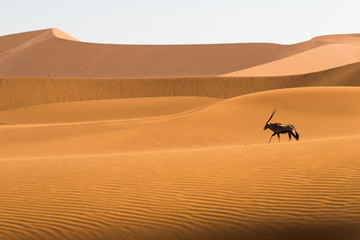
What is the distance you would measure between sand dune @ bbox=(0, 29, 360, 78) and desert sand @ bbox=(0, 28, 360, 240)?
40.5 metres

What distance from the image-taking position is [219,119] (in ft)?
76.8

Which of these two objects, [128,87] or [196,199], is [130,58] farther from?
[196,199]

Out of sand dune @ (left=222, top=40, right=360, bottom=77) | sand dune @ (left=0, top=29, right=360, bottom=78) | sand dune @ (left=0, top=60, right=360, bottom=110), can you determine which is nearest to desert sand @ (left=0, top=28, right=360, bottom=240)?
sand dune @ (left=0, top=60, right=360, bottom=110)

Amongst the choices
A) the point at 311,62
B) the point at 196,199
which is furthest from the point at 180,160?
the point at 311,62

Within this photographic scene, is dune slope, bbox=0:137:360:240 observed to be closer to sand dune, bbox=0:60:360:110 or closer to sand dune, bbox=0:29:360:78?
sand dune, bbox=0:60:360:110

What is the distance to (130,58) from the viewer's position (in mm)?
97250

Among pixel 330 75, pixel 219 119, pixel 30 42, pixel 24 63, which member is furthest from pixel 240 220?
pixel 30 42

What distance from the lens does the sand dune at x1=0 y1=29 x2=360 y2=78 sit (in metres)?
90.3

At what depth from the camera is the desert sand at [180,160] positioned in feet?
21.7

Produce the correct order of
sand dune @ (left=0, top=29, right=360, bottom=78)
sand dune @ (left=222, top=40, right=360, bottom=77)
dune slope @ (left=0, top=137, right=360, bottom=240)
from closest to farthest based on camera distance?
dune slope @ (left=0, top=137, right=360, bottom=240) < sand dune @ (left=222, top=40, right=360, bottom=77) < sand dune @ (left=0, top=29, right=360, bottom=78)

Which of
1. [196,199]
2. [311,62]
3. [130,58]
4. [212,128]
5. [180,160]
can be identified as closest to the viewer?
[196,199]

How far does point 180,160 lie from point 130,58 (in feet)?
289

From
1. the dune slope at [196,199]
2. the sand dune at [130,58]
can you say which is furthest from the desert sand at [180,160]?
the sand dune at [130,58]

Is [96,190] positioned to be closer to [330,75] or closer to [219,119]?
[219,119]
